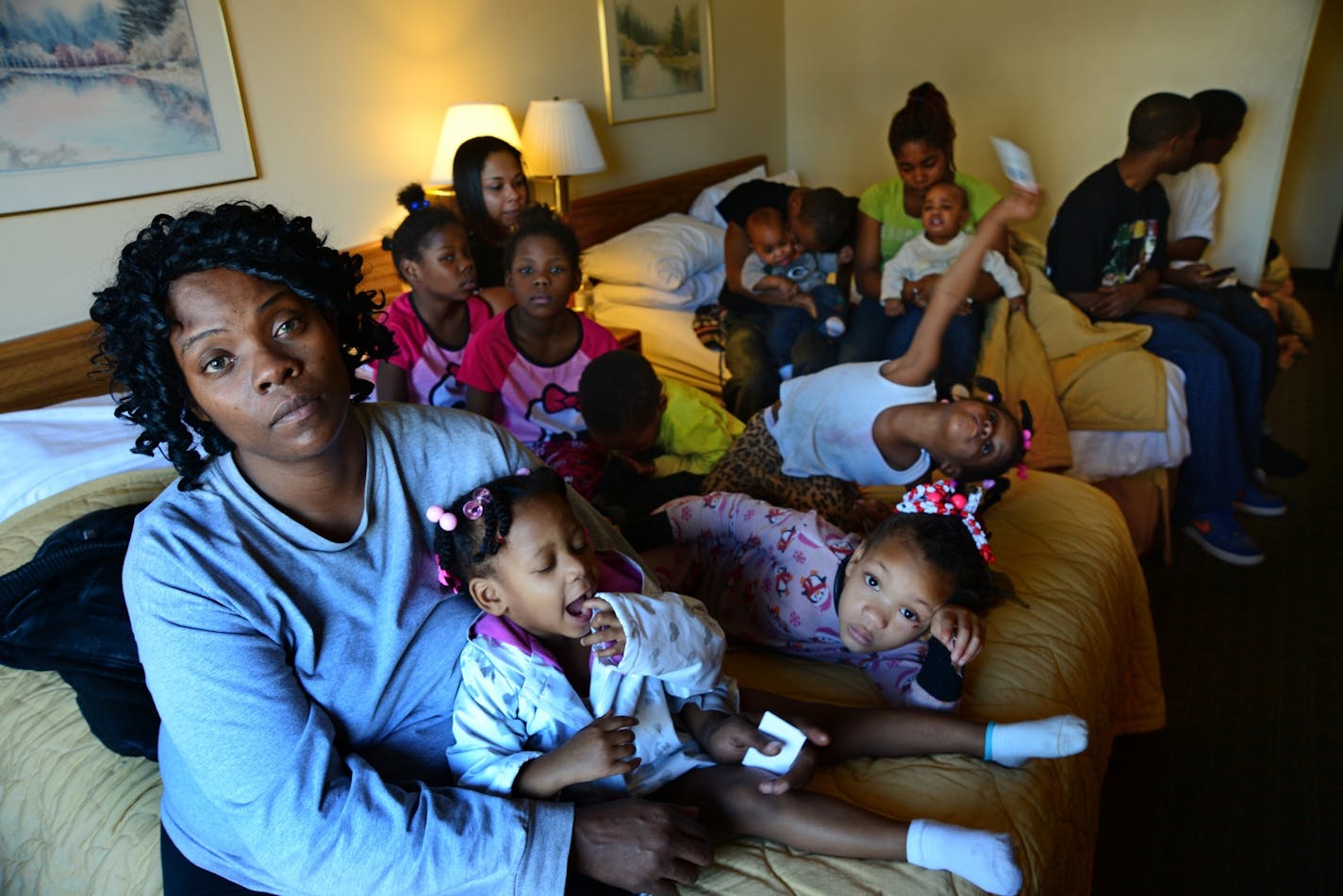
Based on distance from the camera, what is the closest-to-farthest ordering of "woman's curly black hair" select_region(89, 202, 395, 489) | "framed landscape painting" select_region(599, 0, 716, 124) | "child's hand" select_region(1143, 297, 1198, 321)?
"woman's curly black hair" select_region(89, 202, 395, 489) → "child's hand" select_region(1143, 297, 1198, 321) → "framed landscape painting" select_region(599, 0, 716, 124)

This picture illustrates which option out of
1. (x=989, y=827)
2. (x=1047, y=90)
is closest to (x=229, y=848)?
(x=989, y=827)

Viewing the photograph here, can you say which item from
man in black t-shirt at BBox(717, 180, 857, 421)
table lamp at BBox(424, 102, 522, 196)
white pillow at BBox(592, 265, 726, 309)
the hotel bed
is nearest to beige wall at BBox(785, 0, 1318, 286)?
man in black t-shirt at BBox(717, 180, 857, 421)

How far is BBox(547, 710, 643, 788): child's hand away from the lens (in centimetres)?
98

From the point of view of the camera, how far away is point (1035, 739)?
3.96ft

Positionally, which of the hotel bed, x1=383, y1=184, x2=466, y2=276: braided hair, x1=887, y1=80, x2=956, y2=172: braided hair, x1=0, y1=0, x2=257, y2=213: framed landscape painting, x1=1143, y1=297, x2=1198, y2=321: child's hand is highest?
x1=0, y1=0, x2=257, y2=213: framed landscape painting

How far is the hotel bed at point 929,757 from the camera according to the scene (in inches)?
45.5

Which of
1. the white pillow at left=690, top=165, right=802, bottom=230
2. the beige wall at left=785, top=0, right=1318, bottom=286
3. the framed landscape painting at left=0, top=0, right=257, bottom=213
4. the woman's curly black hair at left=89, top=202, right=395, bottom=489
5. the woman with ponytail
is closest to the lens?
the woman's curly black hair at left=89, top=202, right=395, bottom=489

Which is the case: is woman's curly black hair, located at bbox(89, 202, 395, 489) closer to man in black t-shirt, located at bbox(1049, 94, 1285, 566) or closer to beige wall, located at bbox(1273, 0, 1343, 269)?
man in black t-shirt, located at bbox(1049, 94, 1285, 566)

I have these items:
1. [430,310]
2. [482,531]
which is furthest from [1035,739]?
[430,310]

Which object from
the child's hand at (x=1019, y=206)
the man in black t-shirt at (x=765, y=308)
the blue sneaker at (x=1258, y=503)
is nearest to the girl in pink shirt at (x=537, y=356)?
the man in black t-shirt at (x=765, y=308)

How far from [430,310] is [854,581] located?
4.68 ft

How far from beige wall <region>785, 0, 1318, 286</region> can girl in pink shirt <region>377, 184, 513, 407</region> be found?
2.98 m

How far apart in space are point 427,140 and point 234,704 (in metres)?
2.38

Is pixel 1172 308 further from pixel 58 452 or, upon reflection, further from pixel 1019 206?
pixel 58 452
